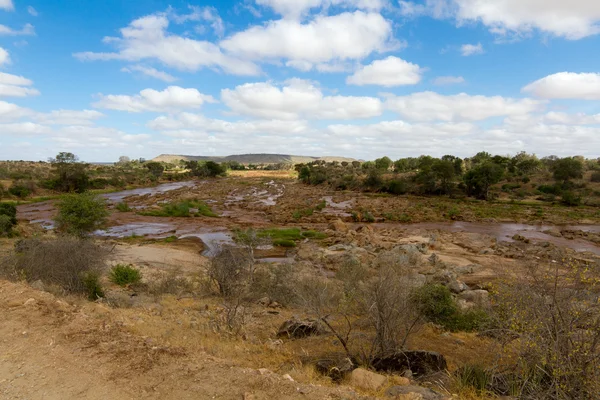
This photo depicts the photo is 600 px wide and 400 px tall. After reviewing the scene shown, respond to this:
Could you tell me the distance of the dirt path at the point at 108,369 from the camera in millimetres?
4588

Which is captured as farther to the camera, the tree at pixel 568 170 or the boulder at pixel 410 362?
the tree at pixel 568 170

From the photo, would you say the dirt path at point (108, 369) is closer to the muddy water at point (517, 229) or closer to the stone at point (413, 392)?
the stone at point (413, 392)

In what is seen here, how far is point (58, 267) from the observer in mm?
10406

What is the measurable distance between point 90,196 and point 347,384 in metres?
23.2

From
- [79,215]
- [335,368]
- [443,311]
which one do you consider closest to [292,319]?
[335,368]

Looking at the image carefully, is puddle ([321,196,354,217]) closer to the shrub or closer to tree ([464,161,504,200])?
tree ([464,161,504,200])

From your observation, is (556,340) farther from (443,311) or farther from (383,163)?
(383,163)

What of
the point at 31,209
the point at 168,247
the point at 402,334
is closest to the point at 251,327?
the point at 402,334

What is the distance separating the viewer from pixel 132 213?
1527 inches

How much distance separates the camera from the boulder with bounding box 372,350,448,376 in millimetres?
6285

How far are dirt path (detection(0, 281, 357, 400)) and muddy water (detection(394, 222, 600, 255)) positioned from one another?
28.7 metres

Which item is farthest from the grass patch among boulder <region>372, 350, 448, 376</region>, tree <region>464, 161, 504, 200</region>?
tree <region>464, 161, 504, 200</region>

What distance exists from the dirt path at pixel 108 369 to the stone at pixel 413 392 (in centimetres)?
72

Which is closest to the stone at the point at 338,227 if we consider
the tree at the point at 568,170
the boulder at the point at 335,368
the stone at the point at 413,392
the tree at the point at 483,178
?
the boulder at the point at 335,368
